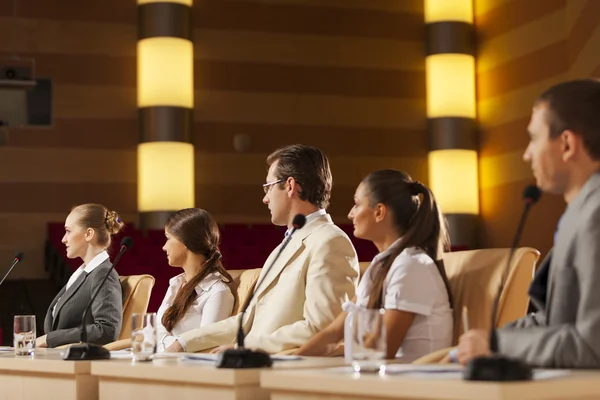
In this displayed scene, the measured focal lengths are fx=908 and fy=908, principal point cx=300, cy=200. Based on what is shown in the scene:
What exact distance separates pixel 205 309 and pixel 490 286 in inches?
56.9

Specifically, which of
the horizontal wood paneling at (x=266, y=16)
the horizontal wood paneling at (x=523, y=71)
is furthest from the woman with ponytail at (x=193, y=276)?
the horizontal wood paneling at (x=523, y=71)

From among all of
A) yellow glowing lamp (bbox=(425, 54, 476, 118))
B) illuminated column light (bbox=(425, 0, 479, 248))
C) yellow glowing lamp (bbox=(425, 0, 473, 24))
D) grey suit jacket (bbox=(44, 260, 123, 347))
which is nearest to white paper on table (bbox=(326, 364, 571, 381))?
grey suit jacket (bbox=(44, 260, 123, 347))

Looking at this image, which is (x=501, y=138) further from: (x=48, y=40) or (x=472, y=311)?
(x=472, y=311)

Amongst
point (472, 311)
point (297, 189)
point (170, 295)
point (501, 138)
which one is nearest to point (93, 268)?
point (170, 295)

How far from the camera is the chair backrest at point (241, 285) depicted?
12.4 feet

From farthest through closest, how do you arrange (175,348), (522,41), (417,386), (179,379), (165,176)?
(522,41)
(165,176)
(175,348)
(179,379)
(417,386)

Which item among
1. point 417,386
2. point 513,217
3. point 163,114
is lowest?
point 417,386

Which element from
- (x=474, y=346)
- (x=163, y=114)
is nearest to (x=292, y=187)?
(x=474, y=346)

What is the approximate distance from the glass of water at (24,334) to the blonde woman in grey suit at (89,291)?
0.78m

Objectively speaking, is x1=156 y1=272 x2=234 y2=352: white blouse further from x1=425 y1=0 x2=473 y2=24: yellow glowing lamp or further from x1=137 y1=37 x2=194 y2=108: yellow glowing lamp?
x1=425 y1=0 x2=473 y2=24: yellow glowing lamp

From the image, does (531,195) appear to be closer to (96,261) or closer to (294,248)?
(294,248)

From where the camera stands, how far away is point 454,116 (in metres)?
10.5

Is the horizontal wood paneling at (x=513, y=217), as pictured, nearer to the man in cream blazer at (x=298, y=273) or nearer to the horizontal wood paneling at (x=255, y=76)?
the horizontal wood paneling at (x=255, y=76)

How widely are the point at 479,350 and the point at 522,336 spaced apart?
0.18 m
